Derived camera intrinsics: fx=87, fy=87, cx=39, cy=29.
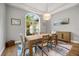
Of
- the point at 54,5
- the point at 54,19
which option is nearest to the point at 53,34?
the point at 54,19

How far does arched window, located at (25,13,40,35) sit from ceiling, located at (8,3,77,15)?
99 mm

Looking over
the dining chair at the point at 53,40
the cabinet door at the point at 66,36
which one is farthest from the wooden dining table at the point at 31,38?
the cabinet door at the point at 66,36

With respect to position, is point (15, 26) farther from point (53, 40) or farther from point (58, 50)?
point (58, 50)

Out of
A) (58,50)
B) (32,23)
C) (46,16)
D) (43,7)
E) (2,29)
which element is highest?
(43,7)

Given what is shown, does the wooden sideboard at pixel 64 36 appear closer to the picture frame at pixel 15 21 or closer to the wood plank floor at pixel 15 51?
the wood plank floor at pixel 15 51

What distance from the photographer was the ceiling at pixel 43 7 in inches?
56.7

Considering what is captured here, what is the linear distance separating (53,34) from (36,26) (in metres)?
0.36

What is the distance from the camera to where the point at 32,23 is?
160 centimetres

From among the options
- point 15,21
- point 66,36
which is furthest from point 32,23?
point 66,36

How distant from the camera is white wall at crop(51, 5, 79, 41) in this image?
1513 millimetres

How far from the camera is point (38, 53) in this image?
1543 mm

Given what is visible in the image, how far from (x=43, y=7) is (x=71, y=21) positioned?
57 centimetres

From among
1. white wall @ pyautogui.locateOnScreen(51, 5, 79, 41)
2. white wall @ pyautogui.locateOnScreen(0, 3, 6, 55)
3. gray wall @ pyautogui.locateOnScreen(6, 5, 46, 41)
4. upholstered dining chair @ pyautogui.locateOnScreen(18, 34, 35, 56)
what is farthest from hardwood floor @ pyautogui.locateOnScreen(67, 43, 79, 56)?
white wall @ pyautogui.locateOnScreen(0, 3, 6, 55)

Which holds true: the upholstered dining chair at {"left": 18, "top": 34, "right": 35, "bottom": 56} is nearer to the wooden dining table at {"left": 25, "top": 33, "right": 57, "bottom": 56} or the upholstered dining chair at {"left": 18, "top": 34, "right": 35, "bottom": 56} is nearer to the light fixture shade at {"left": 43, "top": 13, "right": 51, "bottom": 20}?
the wooden dining table at {"left": 25, "top": 33, "right": 57, "bottom": 56}
